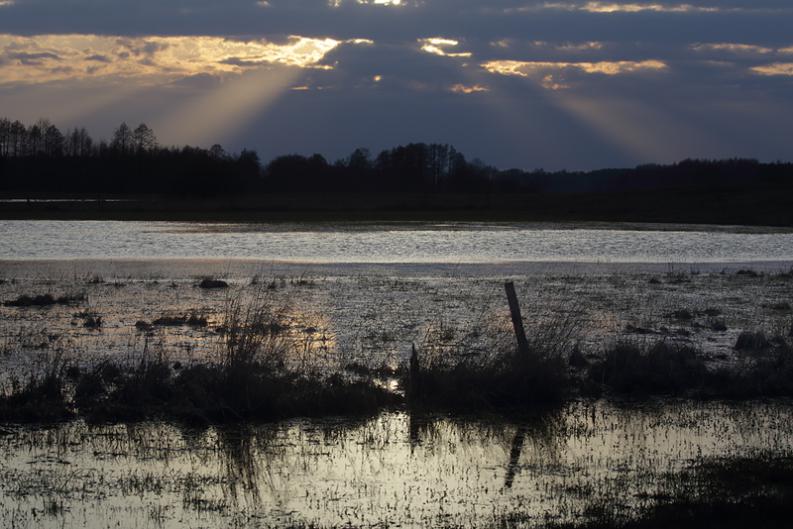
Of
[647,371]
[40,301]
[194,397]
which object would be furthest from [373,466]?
[40,301]

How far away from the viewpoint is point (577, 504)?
9.14 meters

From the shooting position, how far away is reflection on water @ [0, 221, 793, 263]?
4243 cm

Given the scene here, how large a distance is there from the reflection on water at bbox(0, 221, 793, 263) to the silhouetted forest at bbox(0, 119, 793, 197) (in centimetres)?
4261

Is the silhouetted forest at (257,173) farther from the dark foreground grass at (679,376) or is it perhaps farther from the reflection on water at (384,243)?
the dark foreground grass at (679,376)

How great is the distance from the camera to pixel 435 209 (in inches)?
3848

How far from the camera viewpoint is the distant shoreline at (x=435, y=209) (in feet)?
258

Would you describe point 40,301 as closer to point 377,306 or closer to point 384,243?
point 377,306

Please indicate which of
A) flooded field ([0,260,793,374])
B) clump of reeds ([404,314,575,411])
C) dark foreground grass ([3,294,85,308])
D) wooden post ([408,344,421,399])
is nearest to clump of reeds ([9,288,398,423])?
wooden post ([408,344,421,399])

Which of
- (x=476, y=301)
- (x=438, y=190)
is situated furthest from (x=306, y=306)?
(x=438, y=190)

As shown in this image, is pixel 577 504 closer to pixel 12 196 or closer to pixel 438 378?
pixel 438 378

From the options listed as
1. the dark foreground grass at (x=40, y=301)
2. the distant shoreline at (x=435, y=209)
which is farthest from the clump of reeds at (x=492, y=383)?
the distant shoreline at (x=435, y=209)

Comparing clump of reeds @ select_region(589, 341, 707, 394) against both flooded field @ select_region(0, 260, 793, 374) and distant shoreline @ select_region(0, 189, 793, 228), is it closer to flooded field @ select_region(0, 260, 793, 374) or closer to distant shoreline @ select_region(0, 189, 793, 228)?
flooded field @ select_region(0, 260, 793, 374)

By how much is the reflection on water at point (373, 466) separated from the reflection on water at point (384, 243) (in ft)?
87.4

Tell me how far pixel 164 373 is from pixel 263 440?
2.42 m
